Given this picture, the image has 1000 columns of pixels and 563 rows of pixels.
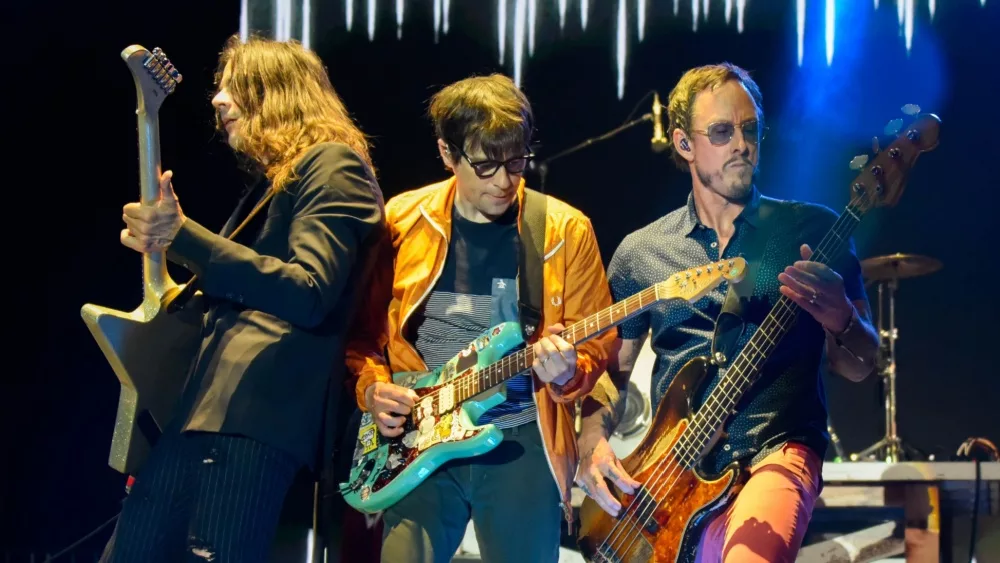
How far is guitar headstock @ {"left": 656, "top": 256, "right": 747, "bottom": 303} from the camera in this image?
2758 millimetres

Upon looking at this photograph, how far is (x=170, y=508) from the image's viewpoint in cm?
246

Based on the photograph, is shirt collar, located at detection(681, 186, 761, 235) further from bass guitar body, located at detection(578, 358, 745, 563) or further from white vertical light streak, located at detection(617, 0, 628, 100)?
white vertical light streak, located at detection(617, 0, 628, 100)

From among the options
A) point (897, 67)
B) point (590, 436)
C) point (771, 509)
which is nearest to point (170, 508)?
point (590, 436)

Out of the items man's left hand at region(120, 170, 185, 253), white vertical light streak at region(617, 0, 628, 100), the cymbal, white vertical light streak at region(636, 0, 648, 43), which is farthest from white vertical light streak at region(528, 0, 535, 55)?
man's left hand at region(120, 170, 185, 253)

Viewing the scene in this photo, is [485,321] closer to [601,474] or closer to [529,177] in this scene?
[601,474]

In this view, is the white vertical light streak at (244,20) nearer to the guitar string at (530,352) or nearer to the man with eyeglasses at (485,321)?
the man with eyeglasses at (485,321)

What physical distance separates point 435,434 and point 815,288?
1186mm

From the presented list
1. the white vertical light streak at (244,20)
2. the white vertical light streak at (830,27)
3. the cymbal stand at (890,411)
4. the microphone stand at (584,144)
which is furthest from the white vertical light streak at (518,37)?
the cymbal stand at (890,411)

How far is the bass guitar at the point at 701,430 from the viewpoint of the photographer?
2904mm

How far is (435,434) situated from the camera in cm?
282

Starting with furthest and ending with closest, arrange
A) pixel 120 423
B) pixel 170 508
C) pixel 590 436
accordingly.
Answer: pixel 590 436 → pixel 120 423 → pixel 170 508

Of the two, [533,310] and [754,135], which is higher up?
[754,135]

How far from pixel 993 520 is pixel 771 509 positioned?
323 centimetres

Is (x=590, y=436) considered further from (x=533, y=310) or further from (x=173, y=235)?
(x=173, y=235)
